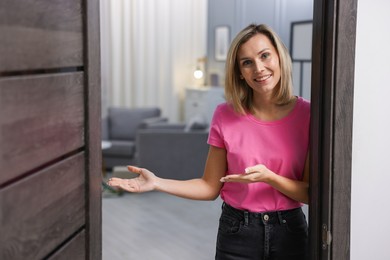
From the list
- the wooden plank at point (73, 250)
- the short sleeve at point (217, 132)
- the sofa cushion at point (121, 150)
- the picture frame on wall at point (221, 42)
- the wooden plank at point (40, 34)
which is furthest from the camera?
the picture frame on wall at point (221, 42)

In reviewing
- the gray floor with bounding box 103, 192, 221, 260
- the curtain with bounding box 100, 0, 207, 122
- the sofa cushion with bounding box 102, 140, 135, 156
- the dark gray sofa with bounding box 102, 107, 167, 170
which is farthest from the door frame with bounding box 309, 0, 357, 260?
the curtain with bounding box 100, 0, 207, 122

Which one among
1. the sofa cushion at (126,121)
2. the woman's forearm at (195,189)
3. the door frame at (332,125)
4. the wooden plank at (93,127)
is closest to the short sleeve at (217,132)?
the woman's forearm at (195,189)

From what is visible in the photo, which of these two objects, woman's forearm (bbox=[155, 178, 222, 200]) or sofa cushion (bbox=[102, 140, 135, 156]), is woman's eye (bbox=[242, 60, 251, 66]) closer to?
woman's forearm (bbox=[155, 178, 222, 200])

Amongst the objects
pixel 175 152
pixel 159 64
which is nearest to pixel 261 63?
pixel 175 152

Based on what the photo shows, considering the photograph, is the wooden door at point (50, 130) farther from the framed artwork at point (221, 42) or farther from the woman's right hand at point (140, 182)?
Answer: the framed artwork at point (221, 42)

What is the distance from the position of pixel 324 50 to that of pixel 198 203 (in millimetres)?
3633

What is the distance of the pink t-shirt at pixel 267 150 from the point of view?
160 centimetres

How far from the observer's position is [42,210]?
100cm

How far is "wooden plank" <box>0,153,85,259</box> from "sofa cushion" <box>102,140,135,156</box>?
4.87 meters

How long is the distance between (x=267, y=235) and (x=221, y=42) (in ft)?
16.7

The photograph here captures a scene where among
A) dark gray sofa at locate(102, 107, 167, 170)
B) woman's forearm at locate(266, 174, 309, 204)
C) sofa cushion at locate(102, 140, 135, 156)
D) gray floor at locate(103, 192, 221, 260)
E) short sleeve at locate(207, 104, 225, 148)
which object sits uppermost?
short sleeve at locate(207, 104, 225, 148)

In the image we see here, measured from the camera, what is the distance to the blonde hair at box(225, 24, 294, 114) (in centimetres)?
161

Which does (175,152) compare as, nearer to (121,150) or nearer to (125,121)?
(121,150)

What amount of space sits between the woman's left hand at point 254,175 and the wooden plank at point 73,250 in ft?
1.46
